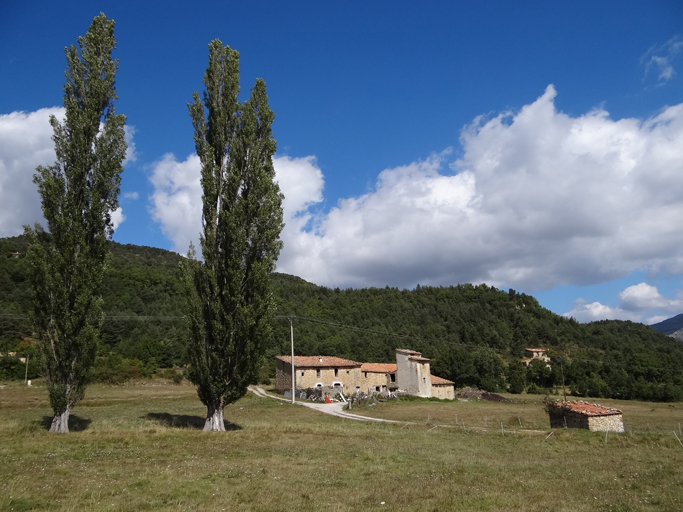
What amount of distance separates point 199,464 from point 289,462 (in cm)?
268

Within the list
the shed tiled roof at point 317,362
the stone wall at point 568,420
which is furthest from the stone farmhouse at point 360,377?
the stone wall at point 568,420

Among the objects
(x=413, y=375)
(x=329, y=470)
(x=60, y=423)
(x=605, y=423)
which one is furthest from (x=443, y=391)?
(x=60, y=423)

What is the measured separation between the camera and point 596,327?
467 ft

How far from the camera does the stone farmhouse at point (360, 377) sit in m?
50.5

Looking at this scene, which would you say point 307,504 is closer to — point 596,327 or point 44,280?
point 44,280

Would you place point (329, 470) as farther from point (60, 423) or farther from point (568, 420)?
point (568, 420)

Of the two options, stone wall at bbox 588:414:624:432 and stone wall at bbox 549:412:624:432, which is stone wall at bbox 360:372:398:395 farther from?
stone wall at bbox 588:414:624:432

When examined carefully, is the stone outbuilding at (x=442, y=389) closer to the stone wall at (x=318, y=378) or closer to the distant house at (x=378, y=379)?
the distant house at (x=378, y=379)

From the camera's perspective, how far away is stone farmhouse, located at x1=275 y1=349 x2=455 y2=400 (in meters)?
50.5

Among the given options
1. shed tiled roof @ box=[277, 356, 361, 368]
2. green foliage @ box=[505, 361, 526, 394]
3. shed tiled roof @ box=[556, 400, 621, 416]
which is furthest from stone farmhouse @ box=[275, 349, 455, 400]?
shed tiled roof @ box=[556, 400, 621, 416]

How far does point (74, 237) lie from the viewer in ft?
55.7

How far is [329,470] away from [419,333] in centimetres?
9680

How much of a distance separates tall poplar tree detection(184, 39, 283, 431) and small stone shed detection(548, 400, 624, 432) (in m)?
18.0

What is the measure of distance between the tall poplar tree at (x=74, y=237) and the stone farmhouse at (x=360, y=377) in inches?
1337
